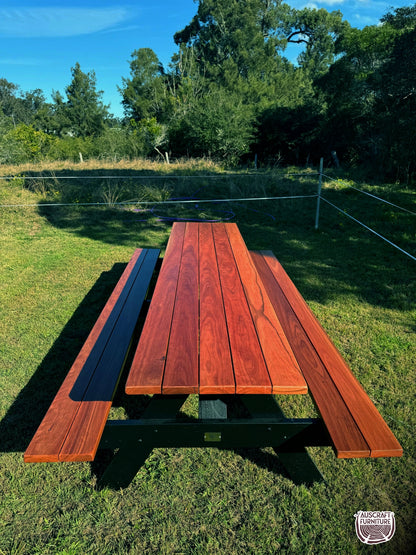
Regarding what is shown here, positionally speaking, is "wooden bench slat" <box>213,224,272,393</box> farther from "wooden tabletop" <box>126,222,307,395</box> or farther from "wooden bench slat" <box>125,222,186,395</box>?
"wooden bench slat" <box>125,222,186,395</box>

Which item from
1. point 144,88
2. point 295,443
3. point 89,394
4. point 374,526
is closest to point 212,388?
point 295,443

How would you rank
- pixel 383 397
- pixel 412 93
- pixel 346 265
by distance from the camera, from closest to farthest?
pixel 383 397
pixel 346 265
pixel 412 93

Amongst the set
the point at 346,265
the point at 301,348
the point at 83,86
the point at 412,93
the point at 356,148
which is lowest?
the point at 346,265

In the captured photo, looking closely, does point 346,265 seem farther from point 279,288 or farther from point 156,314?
point 156,314

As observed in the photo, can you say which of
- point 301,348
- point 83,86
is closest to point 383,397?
point 301,348

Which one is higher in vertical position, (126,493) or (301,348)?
(301,348)

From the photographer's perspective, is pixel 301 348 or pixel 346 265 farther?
pixel 346 265

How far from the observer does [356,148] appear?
678 inches

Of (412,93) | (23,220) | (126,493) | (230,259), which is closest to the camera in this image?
(126,493)

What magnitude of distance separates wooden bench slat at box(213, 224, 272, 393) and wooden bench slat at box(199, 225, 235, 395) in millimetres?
29

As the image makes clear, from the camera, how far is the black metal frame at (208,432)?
5.13ft

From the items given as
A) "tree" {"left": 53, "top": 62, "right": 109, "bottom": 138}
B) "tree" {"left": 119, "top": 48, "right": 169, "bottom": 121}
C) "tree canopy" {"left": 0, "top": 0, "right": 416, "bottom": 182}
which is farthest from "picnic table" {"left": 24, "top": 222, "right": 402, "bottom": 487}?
"tree" {"left": 53, "top": 62, "right": 109, "bottom": 138}

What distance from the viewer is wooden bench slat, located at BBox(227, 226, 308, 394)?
1355 millimetres

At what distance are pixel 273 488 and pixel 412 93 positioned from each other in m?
12.5
